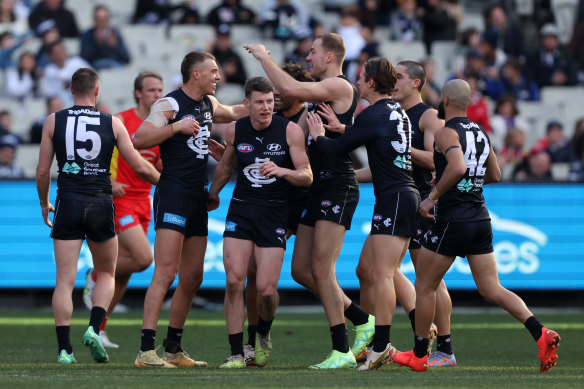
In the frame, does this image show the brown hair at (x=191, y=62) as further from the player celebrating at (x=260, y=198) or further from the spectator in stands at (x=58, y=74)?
the spectator in stands at (x=58, y=74)

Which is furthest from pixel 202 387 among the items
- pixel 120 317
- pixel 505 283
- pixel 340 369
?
pixel 505 283

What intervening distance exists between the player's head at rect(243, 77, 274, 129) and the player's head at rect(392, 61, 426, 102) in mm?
1375

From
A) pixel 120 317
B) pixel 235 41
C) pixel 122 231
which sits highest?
pixel 235 41

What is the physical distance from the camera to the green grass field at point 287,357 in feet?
24.9

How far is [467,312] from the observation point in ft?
51.3

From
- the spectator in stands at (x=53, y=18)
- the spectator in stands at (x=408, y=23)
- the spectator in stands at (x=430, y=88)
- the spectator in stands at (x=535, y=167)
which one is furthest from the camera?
the spectator in stands at (x=408, y=23)

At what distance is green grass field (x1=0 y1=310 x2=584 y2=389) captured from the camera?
7578mm

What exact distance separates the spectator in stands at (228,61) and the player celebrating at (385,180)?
1103 cm

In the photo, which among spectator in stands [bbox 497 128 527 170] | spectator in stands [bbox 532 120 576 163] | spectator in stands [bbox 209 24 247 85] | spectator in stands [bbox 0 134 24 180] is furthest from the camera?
spectator in stands [bbox 209 24 247 85]

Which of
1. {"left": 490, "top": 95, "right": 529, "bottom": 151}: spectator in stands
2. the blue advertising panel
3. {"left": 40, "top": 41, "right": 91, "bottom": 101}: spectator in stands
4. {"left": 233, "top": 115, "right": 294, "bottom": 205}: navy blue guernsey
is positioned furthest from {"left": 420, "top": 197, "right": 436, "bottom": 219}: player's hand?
{"left": 40, "top": 41, "right": 91, "bottom": 101}: spectator in stands

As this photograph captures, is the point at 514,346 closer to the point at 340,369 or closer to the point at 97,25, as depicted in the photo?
the point at 340,369

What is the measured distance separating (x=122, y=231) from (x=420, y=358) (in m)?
3.73

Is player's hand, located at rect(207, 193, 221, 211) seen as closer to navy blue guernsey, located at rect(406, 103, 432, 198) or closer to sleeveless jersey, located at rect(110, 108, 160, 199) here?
navy blue guernsey, located at rect(406, 103, 432, 198)

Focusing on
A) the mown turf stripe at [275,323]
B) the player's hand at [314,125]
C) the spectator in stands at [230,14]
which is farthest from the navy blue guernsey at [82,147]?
the spectator in stands at [230,14]
